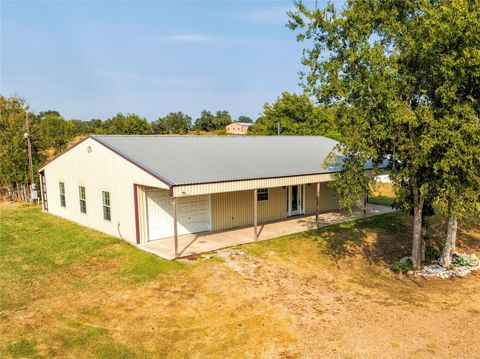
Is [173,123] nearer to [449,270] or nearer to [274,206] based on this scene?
[274,206]

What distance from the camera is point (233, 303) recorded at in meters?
9.62

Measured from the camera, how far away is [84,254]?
13602 millimetres

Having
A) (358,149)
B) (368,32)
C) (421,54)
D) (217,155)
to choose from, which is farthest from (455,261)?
(217,155)

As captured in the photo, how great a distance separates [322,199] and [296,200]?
193cm

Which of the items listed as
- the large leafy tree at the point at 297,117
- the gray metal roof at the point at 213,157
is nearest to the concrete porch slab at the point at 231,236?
the gray metal roof at the point at 213,157

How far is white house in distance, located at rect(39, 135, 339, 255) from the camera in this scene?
14086 millimetres

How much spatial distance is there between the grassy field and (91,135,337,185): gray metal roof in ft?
9.60

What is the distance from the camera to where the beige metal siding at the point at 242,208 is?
16.5 m

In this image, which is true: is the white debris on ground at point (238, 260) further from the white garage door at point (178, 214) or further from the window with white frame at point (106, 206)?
the window with white frame at point (106, 206)

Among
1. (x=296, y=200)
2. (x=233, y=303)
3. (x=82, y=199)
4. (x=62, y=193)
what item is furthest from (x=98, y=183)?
(x=296, y=200)

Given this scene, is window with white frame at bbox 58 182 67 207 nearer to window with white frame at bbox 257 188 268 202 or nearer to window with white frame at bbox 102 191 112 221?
window with white frame at bbox 102 191 112 221

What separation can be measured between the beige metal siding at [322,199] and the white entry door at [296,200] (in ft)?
1.09

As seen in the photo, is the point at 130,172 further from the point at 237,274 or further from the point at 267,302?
the point at 267,302

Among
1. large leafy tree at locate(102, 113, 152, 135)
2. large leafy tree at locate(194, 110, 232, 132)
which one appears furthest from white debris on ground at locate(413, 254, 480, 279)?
large leafy tree at locate(194, 110, 232, 132)
